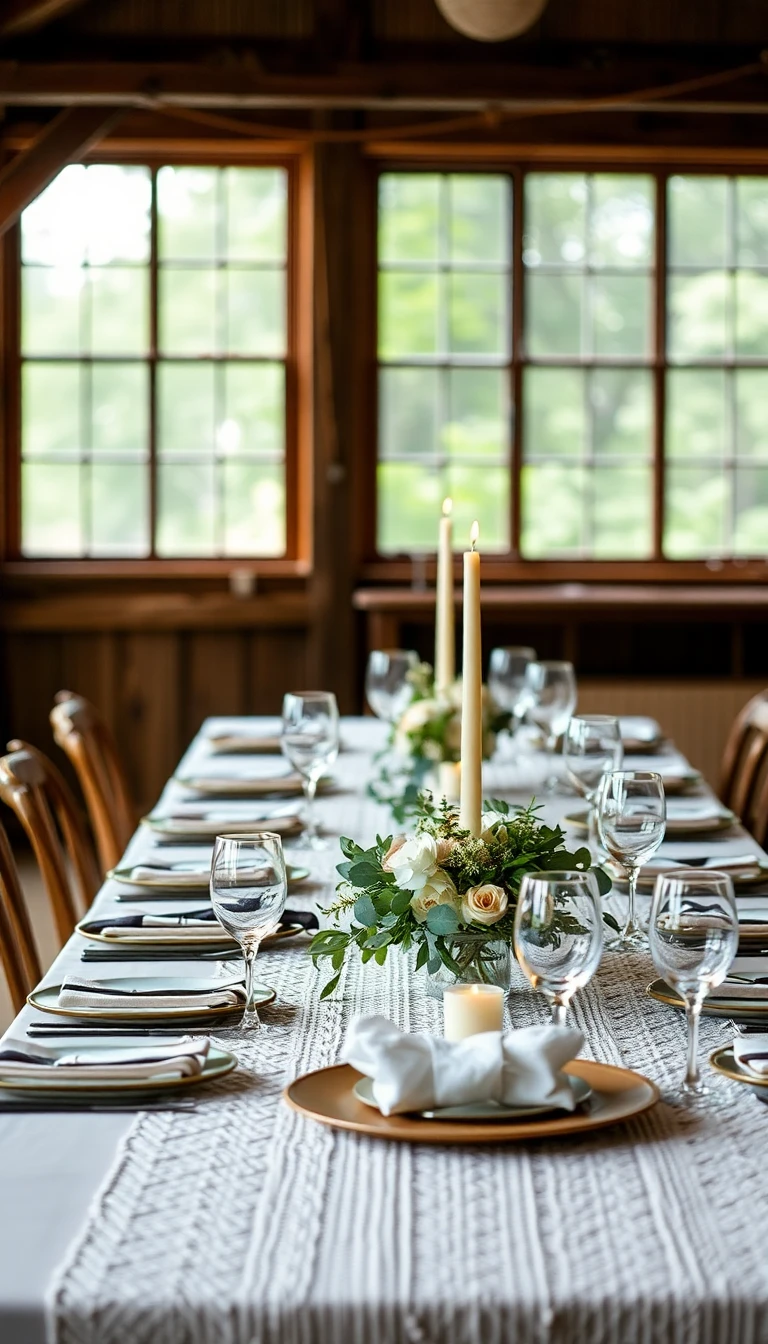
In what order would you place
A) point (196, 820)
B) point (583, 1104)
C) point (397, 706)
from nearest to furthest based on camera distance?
point (583, 1104) → point (196, 820) → point (397, 706)

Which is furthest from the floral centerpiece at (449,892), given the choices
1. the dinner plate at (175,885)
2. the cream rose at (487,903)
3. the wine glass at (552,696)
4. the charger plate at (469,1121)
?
the wine glass at (552,696)

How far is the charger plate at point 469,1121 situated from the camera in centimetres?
123

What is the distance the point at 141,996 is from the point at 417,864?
30 cm

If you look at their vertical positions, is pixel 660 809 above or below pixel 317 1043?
above

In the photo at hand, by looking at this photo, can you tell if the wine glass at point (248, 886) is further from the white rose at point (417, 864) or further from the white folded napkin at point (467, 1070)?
the white folded napkin at point (467, 1070)

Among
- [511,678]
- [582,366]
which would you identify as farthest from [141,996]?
[582,366]

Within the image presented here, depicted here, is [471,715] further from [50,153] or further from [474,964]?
[50,153]

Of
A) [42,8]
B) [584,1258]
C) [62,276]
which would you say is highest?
[42,8]

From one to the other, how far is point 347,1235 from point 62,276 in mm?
5199

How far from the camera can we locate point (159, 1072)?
4.45 feet

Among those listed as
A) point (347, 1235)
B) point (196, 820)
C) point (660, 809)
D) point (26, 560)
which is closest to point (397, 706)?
point (196, 820)

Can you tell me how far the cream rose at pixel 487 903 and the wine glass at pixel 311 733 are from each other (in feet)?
3.06

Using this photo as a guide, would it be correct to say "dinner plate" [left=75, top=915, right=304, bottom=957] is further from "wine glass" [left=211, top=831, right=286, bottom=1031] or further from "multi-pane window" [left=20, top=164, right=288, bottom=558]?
"multi-pane window" [left=20, top=164, right=288, bottom=558]

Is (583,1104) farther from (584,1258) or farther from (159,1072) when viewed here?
(159,1072)
